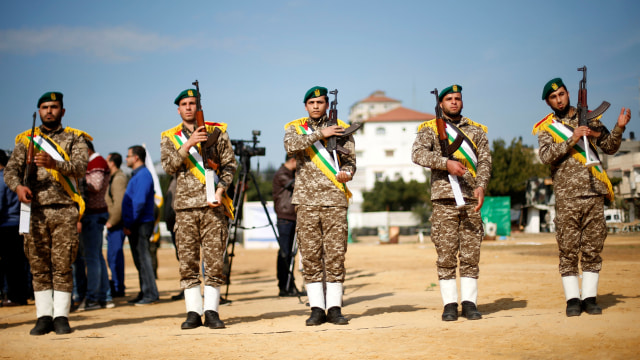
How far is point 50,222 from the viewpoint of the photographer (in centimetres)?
591

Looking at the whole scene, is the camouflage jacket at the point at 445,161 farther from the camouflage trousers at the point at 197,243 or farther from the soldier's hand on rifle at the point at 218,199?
the camouflage trousers at the point at 197,243

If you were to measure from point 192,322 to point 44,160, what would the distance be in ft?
7.00

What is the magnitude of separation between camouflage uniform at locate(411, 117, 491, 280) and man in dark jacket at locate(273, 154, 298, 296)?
3.45 metres

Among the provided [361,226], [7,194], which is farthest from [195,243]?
[361,226]

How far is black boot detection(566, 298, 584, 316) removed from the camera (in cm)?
557

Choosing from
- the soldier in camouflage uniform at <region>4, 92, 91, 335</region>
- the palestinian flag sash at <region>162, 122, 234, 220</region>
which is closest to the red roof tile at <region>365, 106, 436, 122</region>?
the palestinian flag sash at <region>162, 122, 234, 220</region>

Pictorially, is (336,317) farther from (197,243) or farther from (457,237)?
(197,243)

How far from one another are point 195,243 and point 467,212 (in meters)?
2.77

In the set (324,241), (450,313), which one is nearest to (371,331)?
(450,313)

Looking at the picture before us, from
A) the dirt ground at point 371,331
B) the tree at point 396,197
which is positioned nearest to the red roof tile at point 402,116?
the tree at point 396,197

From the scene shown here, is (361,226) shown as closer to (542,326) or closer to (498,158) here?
(498,158)

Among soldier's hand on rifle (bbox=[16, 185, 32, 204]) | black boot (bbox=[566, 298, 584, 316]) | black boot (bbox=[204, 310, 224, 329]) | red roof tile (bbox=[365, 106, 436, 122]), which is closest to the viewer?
black boot (bbox=[566, 298, 584, 316])

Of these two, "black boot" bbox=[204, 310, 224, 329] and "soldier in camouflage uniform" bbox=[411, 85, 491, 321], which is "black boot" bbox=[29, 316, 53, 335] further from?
"soldier in camouflage uniform" bbox=[411, 85, 491, 321]

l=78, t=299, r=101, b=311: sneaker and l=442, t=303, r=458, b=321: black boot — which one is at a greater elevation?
l=442, t=303, r=458, b=321: black boot
